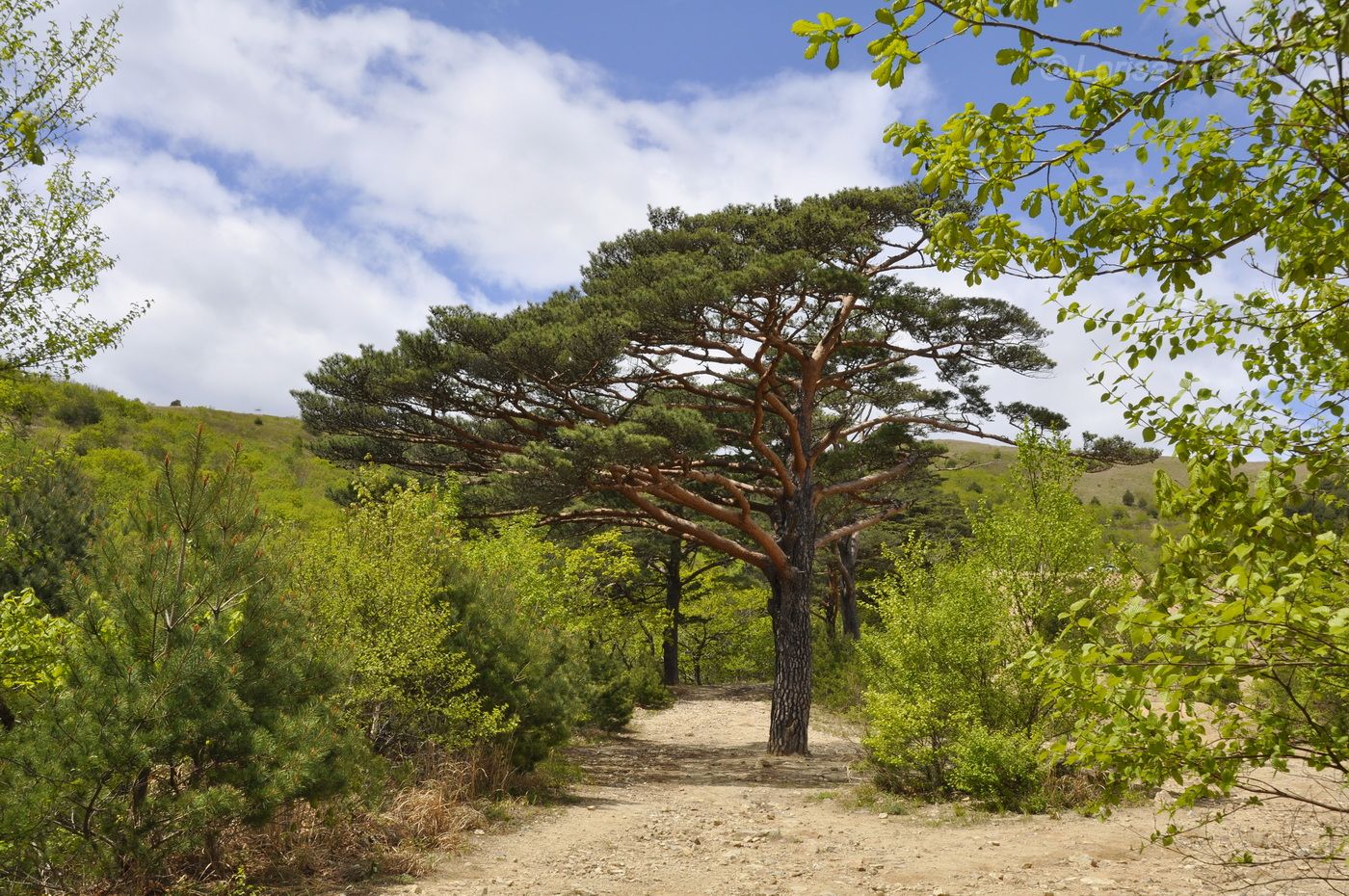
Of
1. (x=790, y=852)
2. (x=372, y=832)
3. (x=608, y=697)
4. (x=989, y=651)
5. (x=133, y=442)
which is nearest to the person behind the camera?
(x=372, y=832)

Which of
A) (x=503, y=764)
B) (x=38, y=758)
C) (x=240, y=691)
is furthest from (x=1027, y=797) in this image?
(x=38, y=758)

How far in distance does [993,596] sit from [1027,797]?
2606 millimetres

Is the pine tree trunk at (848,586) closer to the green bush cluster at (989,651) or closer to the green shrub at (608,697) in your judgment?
the green shrub at (608,697)

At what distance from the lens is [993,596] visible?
11.9 meters

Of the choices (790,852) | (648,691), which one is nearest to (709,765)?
(790,852)

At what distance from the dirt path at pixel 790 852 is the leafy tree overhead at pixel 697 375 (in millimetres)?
4485

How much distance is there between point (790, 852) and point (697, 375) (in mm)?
8407

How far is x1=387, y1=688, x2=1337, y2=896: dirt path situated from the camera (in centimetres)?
762

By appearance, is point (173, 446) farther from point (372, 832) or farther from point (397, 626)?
point (372, 832)

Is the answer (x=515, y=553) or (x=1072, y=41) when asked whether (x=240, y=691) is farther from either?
(x=515, y=553)

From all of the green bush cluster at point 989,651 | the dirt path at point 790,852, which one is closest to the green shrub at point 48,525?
the dirt path at point 790,852

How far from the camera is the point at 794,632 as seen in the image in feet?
53.1

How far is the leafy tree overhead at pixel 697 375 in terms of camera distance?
12367 millimetres

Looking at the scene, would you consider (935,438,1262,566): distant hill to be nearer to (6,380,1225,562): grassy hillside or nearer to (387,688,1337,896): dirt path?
(6,380,1225,562): grassy hillside
